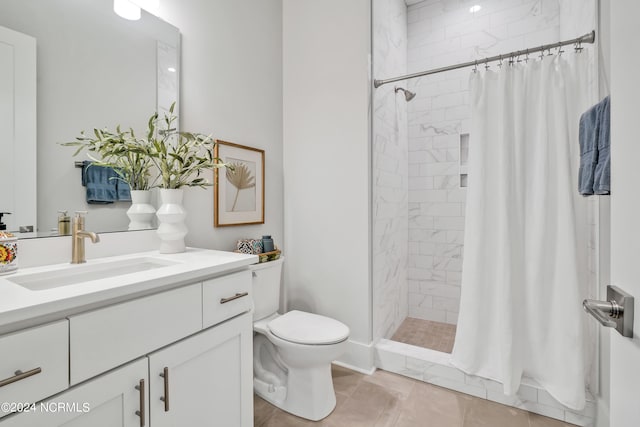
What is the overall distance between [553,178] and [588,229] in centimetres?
41

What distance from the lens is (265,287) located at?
191 cm

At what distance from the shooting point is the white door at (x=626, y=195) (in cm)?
52

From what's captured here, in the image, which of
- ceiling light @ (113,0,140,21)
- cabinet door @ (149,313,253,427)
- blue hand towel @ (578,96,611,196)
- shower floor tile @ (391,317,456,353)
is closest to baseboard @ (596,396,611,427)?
shower floor tile @ (391,317,456,353)

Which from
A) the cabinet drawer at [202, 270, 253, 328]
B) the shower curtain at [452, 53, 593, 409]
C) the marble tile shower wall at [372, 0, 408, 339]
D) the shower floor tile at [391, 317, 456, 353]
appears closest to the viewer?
the cabinet drawer at [202, 270, 253, 328]

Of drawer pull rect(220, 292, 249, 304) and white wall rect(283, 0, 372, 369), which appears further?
white wall rect(283, 0, 372, 369)

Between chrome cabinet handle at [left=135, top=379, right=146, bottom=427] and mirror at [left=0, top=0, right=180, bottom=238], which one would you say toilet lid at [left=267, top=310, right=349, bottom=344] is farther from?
mirror at [left=0, top=0, right=180, bottom=238]

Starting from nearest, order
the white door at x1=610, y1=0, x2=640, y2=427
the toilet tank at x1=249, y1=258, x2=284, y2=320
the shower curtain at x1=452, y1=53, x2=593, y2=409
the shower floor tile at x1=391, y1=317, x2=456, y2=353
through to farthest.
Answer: the white door at x1=610, y1=0, x2=640, y2=427, the shower curtain at x1=452, y1=53, x2=593, y2=409, the toilet tank at x1=249, y1=258, x2=284, y2=320, the shower floor tile at x1=391, y1=317, x2=456, y2=353

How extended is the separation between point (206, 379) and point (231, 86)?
167 centimetres

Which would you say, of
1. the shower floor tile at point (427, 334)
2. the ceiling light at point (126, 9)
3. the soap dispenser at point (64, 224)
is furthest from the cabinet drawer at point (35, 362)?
the shower floor tile at point (427, 334)

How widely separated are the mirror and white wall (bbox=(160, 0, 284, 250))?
190 mm

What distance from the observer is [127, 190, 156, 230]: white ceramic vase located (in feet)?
4.77

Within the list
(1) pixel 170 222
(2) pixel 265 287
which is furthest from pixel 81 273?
(2) pixel 265 287

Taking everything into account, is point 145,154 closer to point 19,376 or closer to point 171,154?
point 171,154

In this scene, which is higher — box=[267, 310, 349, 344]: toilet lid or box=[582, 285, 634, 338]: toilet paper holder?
box=[582, 285, 634, 338]: toilet paper holder
